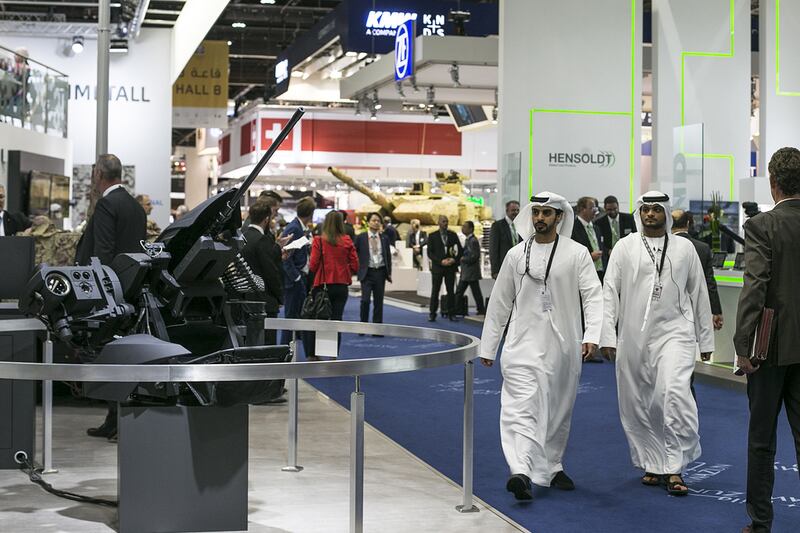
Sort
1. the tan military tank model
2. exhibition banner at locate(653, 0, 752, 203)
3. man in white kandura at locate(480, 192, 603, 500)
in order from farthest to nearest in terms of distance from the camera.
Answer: the tan military tank model < exhibition banner at locate(653, 0, 752, 203) < man in white kandura at locate(480, 192, 603, 500)

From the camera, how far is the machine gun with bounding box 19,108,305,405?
13.1 ft

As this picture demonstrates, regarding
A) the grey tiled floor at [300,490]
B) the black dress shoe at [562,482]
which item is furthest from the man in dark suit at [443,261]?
the black dress shoe at [562,482]

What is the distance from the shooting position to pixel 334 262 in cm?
1020

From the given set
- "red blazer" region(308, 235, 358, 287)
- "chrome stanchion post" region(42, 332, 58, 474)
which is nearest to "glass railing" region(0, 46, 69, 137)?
"red blazer" region(308, 235, 358, 287)

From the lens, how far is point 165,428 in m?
4.06

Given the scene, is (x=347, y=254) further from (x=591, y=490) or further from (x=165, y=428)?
(x=165, y=428)

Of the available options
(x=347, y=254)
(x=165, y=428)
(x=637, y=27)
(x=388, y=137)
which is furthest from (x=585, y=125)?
(x=388, y=137)

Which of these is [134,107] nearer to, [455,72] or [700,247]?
[455,72]

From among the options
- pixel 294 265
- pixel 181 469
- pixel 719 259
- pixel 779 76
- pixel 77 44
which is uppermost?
pixel 77 44

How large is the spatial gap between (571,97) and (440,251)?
10.1 ft

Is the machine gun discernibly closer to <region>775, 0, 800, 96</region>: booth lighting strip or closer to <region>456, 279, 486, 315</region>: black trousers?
<region>456, 279, 486, 315</region>: black trousers

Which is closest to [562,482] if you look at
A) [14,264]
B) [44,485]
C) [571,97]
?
[44,485]

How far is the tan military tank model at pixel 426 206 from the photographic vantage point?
26.0 m

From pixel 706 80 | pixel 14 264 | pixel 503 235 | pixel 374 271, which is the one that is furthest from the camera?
pixel 706 80
